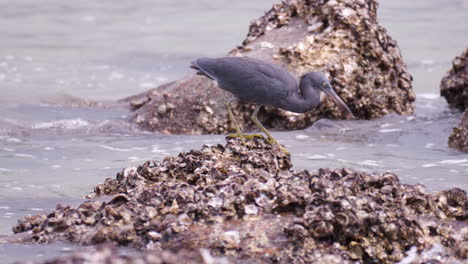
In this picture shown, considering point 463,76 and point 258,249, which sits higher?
point 463,76

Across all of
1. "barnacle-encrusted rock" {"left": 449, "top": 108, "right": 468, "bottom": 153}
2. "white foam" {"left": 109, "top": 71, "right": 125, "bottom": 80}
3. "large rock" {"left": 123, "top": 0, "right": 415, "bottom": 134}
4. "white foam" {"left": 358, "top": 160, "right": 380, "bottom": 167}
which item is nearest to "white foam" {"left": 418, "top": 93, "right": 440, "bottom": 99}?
"large rock" {"left": 123, "top": 0, "right": 415, "bottom": 134}

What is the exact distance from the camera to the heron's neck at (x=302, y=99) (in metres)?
6.65

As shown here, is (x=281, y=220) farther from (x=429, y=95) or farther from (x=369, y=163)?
(x=429, y=95)

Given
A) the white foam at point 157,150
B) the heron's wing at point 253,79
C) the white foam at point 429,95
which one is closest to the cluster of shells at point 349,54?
the white foam at point 157,150

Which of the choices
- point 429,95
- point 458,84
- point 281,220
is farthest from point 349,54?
point 281,220

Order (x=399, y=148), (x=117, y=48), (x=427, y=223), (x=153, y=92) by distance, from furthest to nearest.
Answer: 1. (x=117, y=48)
2. (x=153, y=92)
3. (x=399, y=148)
4. (x=427, y=223)

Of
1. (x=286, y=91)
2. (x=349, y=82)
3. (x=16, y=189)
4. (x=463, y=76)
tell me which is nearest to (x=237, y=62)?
(x=286, y=91)

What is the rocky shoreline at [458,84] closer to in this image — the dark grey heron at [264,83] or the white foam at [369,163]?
the white foam at [369,163]

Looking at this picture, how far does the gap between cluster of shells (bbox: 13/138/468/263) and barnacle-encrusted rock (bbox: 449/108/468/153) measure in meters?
3.37

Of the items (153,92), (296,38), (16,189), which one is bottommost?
(16,189)

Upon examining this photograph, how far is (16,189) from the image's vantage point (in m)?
6.05

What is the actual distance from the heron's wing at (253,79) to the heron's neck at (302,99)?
8 centimetres

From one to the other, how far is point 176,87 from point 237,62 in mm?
2841

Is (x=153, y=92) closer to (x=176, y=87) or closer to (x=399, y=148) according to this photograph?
(x=176, y=87)
